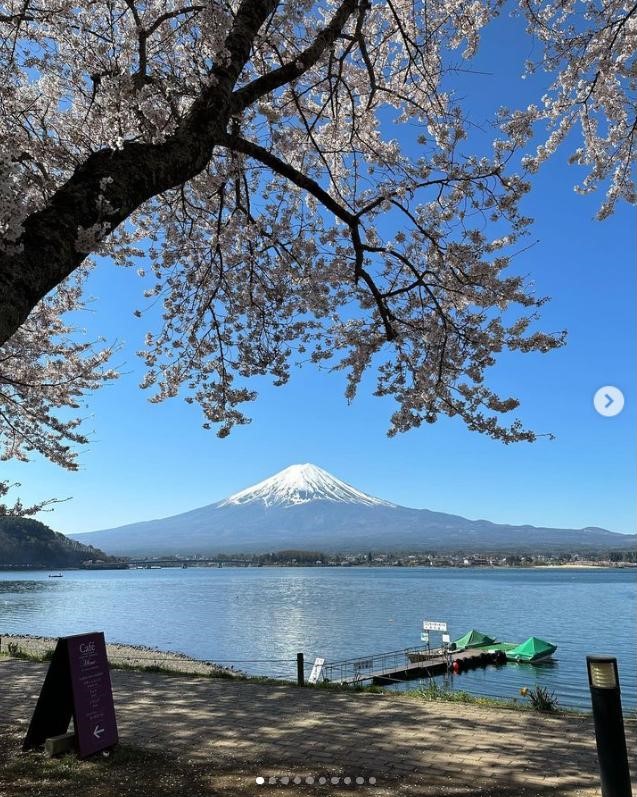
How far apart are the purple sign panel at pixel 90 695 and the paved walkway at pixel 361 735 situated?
43cm

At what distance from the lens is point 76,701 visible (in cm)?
488

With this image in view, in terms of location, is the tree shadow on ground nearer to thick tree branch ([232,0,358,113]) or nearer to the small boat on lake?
thick tree branch ([232,0,358,113])

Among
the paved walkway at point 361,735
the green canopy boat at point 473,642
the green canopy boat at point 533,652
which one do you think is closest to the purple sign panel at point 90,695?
the paved walkway at point 361,735

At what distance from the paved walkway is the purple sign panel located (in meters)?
0.43

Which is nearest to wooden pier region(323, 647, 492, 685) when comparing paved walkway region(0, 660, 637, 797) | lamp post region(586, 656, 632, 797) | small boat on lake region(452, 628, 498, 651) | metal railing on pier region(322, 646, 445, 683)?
metal railing on pier region(322, 646, 445, 683)

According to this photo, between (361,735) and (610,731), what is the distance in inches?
105

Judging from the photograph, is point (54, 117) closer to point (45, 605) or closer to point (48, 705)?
point (48, 705)

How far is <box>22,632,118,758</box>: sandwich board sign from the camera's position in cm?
489

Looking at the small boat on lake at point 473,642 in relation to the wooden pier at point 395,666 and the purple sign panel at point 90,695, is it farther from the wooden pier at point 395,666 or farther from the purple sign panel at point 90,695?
the purple sign panel at point 90,695

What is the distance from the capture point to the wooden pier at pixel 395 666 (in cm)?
2175

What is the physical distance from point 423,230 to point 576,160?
190 cm

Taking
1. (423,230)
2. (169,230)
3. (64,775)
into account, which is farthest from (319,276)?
(64,775)

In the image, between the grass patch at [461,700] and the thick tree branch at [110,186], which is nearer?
the thick tree branch at [110,186]

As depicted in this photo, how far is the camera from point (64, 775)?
170 inches
